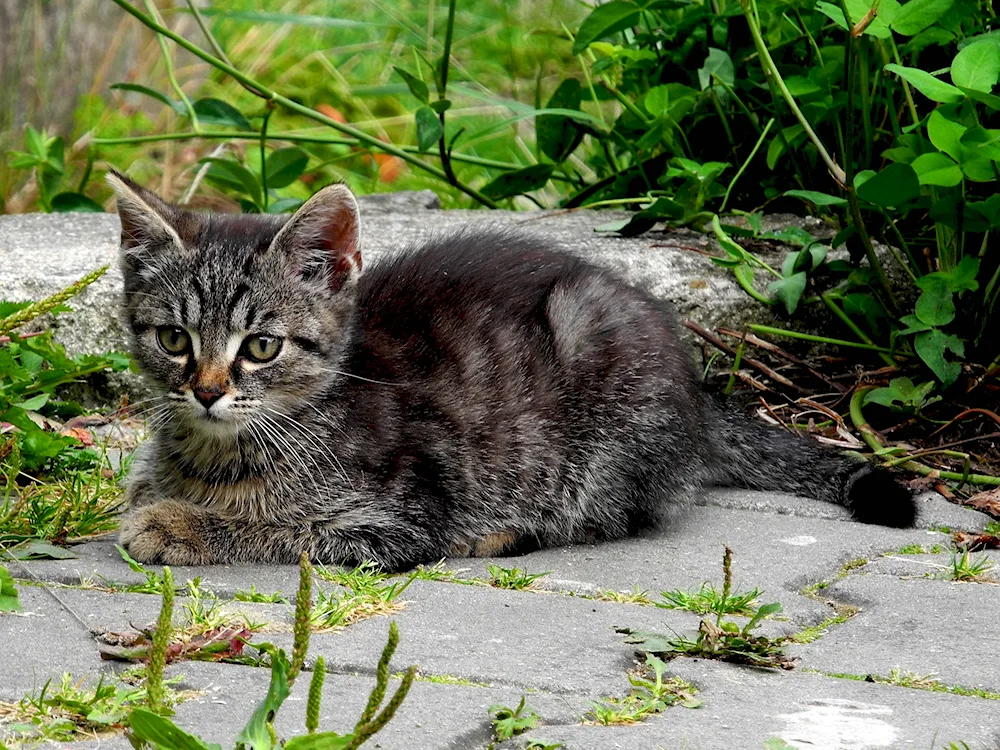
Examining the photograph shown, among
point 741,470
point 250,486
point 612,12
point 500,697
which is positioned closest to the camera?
point 500,697

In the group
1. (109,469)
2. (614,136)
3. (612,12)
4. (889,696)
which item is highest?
(612,12)

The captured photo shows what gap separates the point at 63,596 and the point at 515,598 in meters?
1.03

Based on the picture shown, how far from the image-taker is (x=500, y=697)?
231 centimetres

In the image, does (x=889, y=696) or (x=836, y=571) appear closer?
(x=889, y=696)

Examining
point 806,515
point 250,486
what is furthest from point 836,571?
point 250,486

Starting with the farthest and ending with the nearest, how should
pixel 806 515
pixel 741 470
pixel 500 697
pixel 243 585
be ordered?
pixel 741 470 → pixel 806 515 → pixel 243 585 → pixel 500 697

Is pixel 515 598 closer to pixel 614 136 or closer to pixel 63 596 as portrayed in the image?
pixel 63 596

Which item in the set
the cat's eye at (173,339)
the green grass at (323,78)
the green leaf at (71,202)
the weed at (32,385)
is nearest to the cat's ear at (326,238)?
the cat's eye at (173,339)

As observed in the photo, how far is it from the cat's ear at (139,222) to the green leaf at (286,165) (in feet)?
6.74

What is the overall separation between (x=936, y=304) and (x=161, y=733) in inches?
126

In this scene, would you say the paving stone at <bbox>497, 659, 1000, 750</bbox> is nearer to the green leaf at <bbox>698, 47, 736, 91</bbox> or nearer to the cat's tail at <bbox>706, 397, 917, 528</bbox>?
the cat's tail at <bbox>706, 397, 917, 528</bbox>

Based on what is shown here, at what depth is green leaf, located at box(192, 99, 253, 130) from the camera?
535 centimetres

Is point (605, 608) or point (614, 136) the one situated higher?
point (614, 136)

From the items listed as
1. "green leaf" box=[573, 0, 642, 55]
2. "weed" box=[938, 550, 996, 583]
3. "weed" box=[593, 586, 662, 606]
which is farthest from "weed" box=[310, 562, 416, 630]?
"green leaf" box=[573, 0, 642, 55]
